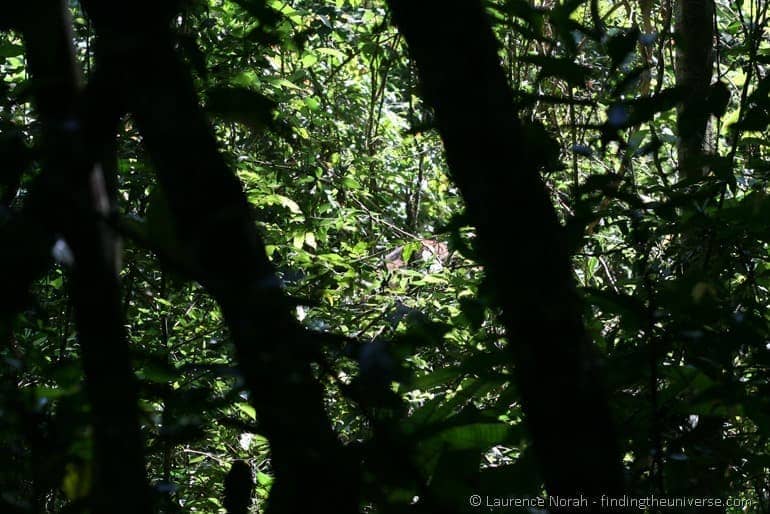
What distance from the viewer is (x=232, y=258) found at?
0.78 m

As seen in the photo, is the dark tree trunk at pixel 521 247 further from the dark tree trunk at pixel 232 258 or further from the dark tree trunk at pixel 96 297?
the dark tree trunk at pixel 96 297

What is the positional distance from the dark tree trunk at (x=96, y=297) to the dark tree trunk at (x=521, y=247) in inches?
13.6

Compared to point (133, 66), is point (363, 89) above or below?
above

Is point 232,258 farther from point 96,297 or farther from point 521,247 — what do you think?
point 521,247

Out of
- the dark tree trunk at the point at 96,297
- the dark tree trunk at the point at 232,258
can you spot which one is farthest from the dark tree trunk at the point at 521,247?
the dark tree trunk at the point at 96,297

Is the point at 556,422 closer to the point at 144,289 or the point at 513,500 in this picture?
the point at 513,500

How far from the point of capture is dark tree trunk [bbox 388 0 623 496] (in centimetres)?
75

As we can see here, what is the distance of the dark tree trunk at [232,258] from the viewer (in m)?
0.73

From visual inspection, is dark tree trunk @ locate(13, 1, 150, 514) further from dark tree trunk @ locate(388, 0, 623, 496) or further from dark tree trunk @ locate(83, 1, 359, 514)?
dark tree trunk @ locate(388, 0, 623, 496)

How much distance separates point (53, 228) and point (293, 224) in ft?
9.39

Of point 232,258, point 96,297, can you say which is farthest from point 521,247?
point 96,297

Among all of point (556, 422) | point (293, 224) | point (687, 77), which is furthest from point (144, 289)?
point (556, 422)

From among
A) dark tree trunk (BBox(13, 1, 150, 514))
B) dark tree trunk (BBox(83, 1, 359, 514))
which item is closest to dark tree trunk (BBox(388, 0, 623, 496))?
dark tree trunk (BBox(83, 1, 359, 514))

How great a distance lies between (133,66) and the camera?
2.45 feet
